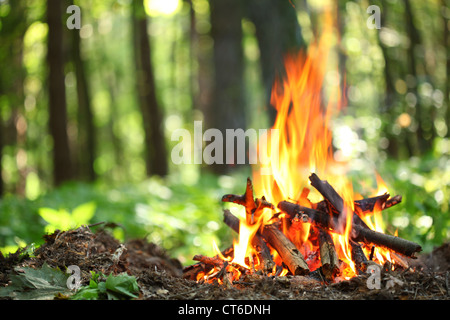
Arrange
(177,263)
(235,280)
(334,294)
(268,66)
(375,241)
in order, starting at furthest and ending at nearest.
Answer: (268,66), (177,263), (375,241), (235,280), (334,294)

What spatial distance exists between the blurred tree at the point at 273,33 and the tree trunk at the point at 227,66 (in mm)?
4316

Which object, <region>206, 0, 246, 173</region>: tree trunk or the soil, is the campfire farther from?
<region>206, 0, 246, 173</region>: tree trunk

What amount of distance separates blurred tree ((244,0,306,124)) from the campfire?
1.98 m

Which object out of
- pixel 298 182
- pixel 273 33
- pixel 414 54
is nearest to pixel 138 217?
pixel 273 33

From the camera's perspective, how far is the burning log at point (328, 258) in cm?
307

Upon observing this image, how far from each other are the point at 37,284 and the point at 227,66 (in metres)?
9.78

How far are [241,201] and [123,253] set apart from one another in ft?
3.41

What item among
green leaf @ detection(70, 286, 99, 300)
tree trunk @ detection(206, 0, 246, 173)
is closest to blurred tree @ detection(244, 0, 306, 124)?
green leaf @ detection(70, 286, 99, 300)

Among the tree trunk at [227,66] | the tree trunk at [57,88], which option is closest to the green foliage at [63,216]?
the tree trunk at [57,88]

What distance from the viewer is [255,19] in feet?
23.8

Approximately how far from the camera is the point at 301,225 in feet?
11.9

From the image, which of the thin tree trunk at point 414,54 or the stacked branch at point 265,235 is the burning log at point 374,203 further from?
the thin tree trunk at point 414,54
